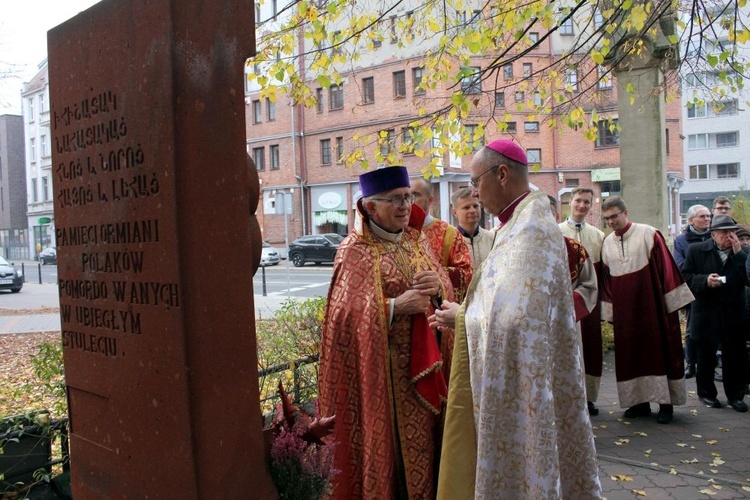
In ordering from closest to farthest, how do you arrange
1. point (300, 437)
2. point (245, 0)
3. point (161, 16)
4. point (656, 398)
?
1. point (161, 16)
2. point (245, 0)
3. point (300, 437)
4. point (656, 398)

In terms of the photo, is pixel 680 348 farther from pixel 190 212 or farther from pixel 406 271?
pixel 190 212

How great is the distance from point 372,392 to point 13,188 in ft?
212

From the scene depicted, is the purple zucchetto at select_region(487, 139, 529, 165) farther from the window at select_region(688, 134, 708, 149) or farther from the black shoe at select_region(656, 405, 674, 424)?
the window at select_region(688, 134, 708, 149)

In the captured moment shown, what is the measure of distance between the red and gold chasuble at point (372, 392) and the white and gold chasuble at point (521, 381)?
2.16 feet

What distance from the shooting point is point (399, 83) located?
33.1 metres

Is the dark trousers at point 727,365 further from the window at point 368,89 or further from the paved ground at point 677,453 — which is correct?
the window at point 368,89

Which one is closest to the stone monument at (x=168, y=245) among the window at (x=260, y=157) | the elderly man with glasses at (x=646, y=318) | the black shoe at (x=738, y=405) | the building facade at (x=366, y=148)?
the elderly man with glasses at (x=646, y=318)

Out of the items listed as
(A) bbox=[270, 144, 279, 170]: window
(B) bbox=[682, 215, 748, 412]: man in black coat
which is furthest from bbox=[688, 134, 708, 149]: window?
(B) bbox=[682, 215, 748, 412]: man in black coat

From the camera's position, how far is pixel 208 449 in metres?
2.01

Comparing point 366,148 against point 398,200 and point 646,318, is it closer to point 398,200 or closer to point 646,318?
point 646,318

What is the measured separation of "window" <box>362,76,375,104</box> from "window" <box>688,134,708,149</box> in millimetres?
30731

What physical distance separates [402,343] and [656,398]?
11.2 ft

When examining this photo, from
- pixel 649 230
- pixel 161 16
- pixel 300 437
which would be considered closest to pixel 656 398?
pixel 649 230

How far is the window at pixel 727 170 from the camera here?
165 feet
